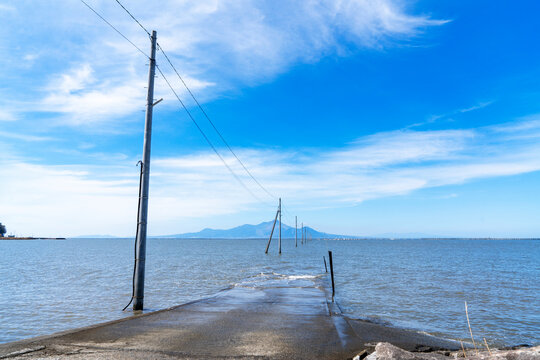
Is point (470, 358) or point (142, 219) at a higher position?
point (142, 219)

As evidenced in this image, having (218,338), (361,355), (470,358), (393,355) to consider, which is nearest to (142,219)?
(218,338)

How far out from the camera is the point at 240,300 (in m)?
16.5

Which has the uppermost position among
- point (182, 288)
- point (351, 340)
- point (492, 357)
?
point (492, 357)

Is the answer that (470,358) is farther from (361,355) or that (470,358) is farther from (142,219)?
(142,219)

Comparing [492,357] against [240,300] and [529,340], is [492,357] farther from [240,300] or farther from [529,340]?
[240,300]

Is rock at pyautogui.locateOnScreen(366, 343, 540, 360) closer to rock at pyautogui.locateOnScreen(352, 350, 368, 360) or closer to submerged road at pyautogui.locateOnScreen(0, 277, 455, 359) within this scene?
rock at pyautogui.locateOnScreen(352, 350, 368, 360)

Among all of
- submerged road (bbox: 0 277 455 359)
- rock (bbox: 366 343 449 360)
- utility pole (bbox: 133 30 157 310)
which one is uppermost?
utility pole (bbox: 133 30 157 310)

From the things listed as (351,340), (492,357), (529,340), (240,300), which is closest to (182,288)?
(240,300)

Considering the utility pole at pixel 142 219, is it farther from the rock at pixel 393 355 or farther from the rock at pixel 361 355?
the rock at pixel 393 355

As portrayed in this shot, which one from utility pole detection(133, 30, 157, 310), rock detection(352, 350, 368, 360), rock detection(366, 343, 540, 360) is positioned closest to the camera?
rock detection(366, 343, 540, 360)

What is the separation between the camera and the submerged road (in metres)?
6.99

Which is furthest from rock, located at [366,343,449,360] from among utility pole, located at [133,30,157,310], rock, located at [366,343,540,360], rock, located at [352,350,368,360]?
utility pole, located at [133,30,157,310]

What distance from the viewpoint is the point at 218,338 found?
27.7 ft

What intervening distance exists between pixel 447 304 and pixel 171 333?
17.0 meters
